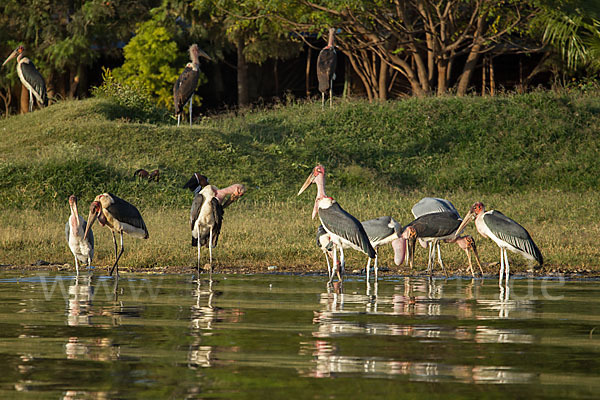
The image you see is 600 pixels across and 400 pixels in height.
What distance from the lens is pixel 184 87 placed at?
2539 centimetres

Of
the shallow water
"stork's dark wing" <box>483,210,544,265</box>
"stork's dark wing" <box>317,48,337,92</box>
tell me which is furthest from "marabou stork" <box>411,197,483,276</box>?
"stork's dark wing" <box>317,48,337,92</box>

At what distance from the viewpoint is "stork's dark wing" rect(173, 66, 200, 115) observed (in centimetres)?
2531

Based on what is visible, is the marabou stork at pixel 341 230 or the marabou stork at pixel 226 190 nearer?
the marabou stork at pixel 341 230

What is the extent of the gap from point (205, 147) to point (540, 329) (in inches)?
628

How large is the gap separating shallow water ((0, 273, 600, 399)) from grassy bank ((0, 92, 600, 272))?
137 inches

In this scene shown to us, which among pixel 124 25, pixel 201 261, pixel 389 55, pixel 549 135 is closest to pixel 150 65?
pixel 124 25

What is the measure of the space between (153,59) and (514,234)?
2127 cm

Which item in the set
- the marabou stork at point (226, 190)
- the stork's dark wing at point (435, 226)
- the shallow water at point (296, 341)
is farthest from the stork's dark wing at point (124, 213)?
the stork's dark wing at point (435, 226)

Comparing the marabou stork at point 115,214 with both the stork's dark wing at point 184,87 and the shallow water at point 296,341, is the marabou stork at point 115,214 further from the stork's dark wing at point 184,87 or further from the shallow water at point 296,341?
the stork's dark wing at point 184,87

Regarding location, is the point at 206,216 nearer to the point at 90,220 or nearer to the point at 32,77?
the point at 90,220

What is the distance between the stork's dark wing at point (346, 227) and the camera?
11.6 meters

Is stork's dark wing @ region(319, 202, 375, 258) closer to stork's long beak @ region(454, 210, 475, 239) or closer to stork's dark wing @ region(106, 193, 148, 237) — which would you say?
stork's long beak @ region(454, 210, 475, 239)

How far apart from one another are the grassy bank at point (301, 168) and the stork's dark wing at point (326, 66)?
95 cm

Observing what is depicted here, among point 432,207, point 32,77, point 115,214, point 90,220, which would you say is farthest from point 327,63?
point 90,220
